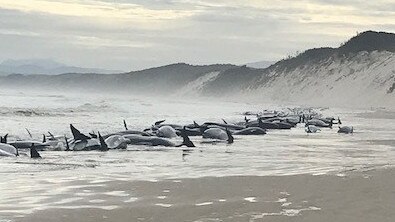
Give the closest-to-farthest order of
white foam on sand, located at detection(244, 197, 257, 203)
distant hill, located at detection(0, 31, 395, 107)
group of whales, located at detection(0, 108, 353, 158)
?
white foam on sand, located at detection(244, 197, 257, 203)
group of whales, located at detection(0, 108, 353, 158)
distant hill, located at detection(0, 31, 395, 107)

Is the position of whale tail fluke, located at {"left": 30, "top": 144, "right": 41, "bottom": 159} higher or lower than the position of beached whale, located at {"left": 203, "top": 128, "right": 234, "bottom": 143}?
higher

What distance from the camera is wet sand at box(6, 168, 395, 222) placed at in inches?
234

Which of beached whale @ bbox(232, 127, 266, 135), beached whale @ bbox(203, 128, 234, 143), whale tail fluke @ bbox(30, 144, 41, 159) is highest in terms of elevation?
whale tail fluke @ bbox(30, 144, 41, 159)

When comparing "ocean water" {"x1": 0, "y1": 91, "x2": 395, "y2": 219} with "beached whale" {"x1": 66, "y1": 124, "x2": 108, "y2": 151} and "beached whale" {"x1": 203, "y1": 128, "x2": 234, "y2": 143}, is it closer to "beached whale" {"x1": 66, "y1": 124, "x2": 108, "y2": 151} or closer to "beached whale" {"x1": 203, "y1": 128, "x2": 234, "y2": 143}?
"beached whale" {"x1": 66, "y1": 124, "x2": 108, "y2": 151}

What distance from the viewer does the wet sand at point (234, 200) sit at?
19.5ft

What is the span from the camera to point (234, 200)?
6.86m

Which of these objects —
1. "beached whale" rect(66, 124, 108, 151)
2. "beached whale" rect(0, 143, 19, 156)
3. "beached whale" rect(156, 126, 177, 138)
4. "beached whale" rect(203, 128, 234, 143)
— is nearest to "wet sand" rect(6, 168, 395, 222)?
"beached whale" rect(0, 143, 19, 156)

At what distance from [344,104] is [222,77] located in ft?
199

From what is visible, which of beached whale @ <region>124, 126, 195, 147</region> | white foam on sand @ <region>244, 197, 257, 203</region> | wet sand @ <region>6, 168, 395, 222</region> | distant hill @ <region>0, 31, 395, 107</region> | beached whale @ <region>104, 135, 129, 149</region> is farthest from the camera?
distant hill @ <region>0, 31, 395, 107</region>

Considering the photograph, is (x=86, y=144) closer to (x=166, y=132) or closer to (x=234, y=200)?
(x=166, y=132)

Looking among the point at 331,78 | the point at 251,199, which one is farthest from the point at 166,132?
the point at 331,78

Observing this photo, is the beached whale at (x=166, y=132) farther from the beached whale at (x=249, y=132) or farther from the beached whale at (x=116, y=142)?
the beached whale at (x=249, y=132)

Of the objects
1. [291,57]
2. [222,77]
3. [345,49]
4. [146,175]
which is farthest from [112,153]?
[222,77]

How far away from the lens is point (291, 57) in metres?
97.4
